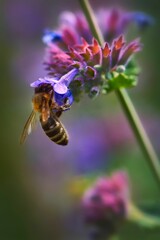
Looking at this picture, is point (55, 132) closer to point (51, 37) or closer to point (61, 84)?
point (61, 84)

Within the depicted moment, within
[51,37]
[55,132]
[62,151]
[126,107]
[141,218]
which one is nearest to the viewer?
[55,132]

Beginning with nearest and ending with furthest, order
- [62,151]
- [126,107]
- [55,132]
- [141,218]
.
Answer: [55,132]
[126,107]
[141,218]
[62,151]

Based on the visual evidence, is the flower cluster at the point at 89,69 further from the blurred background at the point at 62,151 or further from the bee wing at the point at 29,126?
the blurred background at the point at 62,151

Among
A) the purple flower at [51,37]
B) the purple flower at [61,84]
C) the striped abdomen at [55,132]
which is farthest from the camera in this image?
the purple flower at [51,37]

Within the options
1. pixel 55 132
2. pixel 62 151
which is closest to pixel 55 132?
pixel 55 132

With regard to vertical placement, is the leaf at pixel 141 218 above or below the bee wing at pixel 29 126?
below

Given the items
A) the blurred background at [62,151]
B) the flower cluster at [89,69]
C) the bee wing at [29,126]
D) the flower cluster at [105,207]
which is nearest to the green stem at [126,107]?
the flower cluster at [89,69]

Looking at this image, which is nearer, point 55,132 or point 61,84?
point 61,84
